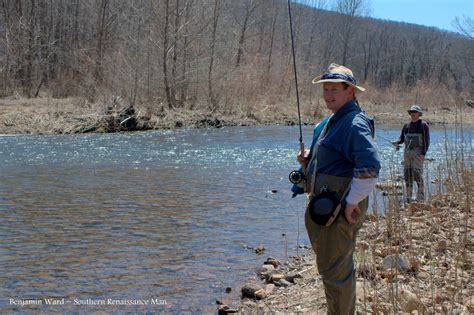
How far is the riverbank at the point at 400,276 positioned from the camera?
3.67m

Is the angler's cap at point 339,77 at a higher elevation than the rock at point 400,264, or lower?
higher

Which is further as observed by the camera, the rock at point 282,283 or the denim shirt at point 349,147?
the rock at point 282,283

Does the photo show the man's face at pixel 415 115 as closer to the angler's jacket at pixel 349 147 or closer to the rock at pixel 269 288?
the rock at pixel 269 288

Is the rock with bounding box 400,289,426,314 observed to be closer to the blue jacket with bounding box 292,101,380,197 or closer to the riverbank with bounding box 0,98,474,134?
the blue jacket with bounding box 292,101,380,197

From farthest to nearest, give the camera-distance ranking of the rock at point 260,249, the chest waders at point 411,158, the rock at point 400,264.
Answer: the chest waders at point 411,158
the rock at point 260,249
the rock at point 400,264

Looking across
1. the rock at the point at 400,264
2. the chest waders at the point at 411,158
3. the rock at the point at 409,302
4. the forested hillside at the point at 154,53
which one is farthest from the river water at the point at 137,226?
the forested hillside at the point at 154,53

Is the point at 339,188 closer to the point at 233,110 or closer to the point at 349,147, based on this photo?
the point at 349,147

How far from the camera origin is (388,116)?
32281 millimetres

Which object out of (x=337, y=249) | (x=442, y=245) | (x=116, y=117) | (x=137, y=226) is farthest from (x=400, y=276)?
(x=116, y=117)

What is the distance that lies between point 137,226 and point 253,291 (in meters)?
3.06

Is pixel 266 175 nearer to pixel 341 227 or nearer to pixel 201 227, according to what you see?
pixel 201 227

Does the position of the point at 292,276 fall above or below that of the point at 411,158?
below

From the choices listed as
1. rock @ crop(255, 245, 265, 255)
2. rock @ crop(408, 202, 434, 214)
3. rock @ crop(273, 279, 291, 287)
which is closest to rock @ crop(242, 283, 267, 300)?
rock @ crop(273, 279, 291, 287)

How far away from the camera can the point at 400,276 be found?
444 centimetres
